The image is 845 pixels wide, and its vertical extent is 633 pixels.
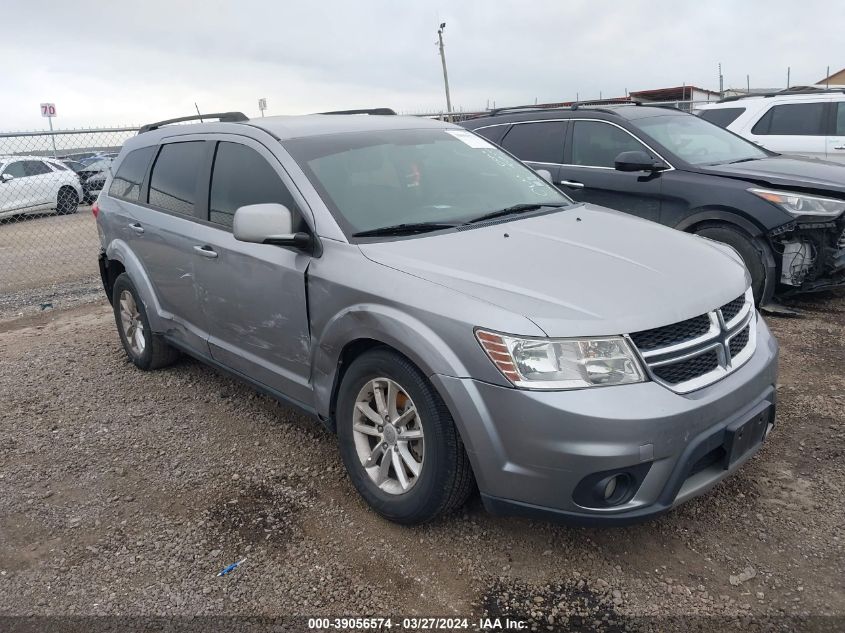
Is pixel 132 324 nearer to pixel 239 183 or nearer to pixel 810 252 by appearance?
pixel 239 183

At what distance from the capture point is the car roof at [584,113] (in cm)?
645

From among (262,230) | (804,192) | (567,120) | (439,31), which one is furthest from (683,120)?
(439,31)

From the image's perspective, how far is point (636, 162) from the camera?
5773mm

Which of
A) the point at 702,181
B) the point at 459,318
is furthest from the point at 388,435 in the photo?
the point at 702,181

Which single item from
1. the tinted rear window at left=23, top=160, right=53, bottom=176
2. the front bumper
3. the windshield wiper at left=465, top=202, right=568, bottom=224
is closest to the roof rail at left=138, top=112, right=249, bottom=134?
the windshield wiper at left=465, top=202, right=568, bottom=224

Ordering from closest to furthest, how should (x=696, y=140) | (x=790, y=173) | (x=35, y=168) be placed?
1. (x=790, y=173)
2. (x=696, y=140)
3. (x=35, y=168)

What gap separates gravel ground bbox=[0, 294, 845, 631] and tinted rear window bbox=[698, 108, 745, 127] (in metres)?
6.17

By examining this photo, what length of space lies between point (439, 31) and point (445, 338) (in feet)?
93.0

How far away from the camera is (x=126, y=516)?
3293mm

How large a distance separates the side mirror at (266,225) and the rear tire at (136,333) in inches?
78.4

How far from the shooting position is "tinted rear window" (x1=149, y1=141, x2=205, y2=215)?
162 inches

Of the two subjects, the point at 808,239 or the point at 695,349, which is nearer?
the point at 695,349

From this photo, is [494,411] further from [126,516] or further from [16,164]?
[16,164]

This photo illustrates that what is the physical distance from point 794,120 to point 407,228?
799cm
